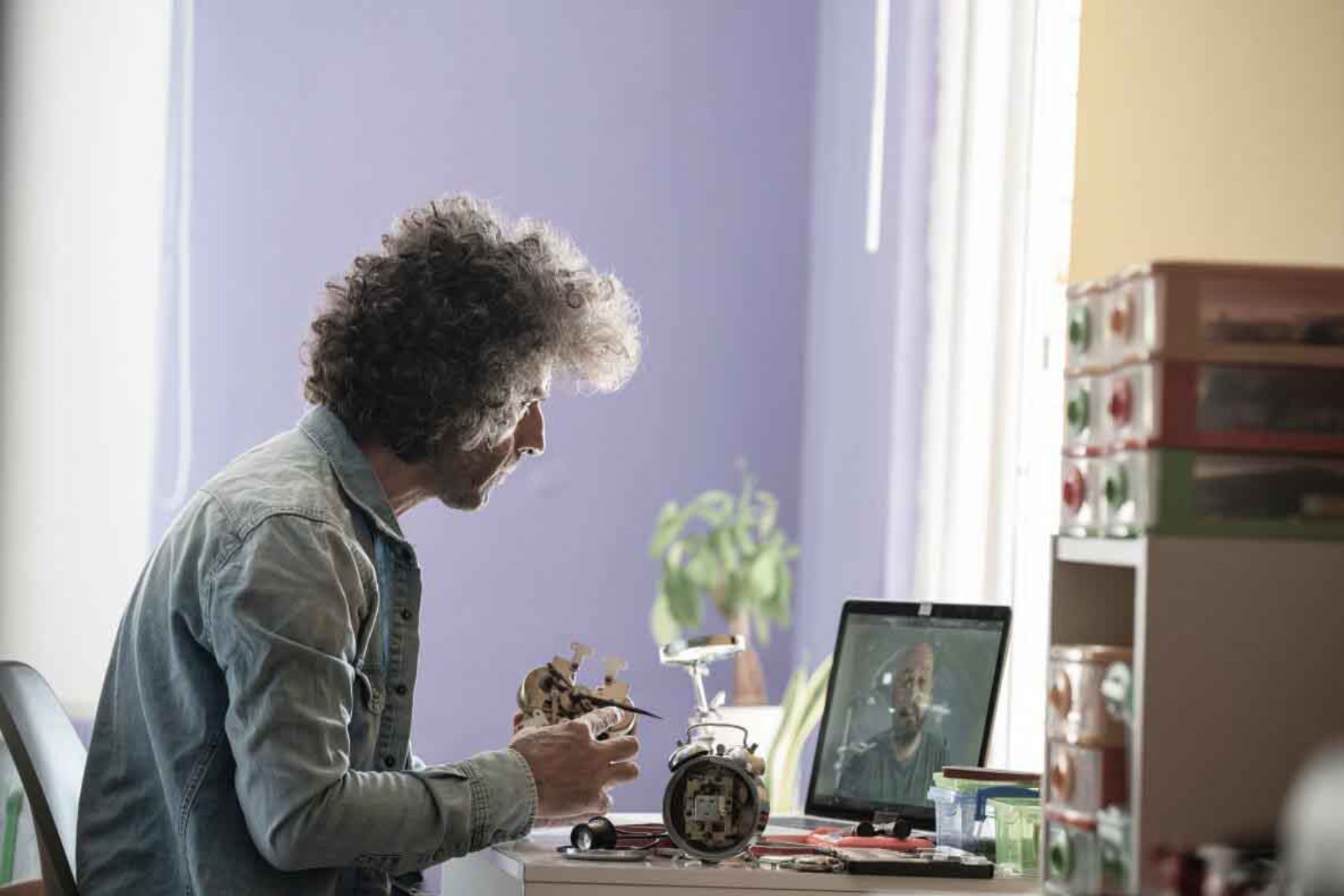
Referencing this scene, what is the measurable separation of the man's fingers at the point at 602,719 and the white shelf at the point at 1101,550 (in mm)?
633

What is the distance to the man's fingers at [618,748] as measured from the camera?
5.88 ft

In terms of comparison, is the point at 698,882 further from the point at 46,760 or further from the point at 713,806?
the point at 46,760

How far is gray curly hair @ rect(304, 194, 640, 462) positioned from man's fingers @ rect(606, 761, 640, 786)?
1.18 feet

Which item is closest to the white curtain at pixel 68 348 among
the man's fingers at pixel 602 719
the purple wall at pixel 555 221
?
the purple wall at pixel 555 221

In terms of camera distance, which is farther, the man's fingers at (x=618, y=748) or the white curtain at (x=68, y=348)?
the white curtain at (x=68, y=348)

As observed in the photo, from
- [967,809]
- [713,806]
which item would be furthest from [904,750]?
[713,806]

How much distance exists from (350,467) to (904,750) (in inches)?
29.3

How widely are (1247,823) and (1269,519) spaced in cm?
20

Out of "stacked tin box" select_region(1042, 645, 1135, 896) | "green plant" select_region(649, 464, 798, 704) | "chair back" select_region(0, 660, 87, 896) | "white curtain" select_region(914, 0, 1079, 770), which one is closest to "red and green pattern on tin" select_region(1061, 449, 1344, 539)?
"stacked tin box" select_region(1042, 645, 1135, 896)

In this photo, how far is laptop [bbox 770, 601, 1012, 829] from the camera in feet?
6.69

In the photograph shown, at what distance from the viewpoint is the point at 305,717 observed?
5.05ft

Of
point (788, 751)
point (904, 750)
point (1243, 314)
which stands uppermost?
point (1243, 314)

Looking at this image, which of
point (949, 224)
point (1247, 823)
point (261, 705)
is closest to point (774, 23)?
point (949, 224)

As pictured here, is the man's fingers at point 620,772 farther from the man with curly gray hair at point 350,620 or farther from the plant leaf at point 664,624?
the plant leaf at point 664,624
